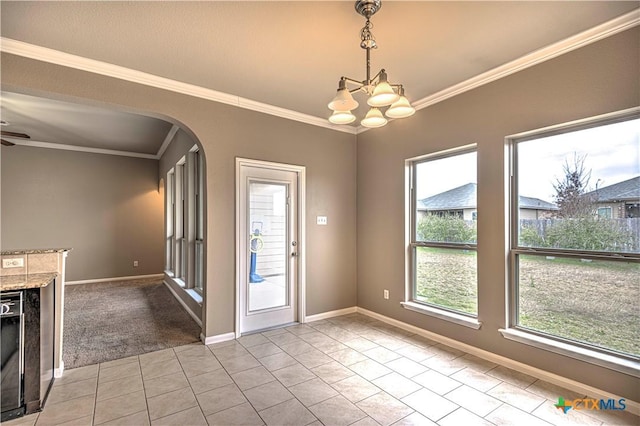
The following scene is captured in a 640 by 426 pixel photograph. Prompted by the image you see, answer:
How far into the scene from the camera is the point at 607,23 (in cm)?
223

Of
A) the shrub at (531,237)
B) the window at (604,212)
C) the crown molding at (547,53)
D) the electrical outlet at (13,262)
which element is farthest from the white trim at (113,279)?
→ the window at (604,212)

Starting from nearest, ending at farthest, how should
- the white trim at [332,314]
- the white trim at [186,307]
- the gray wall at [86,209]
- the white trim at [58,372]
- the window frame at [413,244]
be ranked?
the white trim at [58,372]
the window frame at [413,244]
the white trim at [186,307]
the white trim at [332,314]
the gray wall at [86,209]

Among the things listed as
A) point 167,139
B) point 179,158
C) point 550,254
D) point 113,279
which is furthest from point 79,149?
point 550,254

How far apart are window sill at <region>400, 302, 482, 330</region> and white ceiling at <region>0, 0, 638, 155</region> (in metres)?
2.45

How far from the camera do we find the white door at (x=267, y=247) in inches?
146

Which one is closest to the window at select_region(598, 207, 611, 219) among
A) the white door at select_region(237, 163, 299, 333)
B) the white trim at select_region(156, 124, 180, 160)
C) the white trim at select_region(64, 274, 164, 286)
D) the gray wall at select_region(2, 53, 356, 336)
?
the gray wall at select_region(2, 53, 356, 336)

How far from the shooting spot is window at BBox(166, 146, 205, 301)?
4812 mm

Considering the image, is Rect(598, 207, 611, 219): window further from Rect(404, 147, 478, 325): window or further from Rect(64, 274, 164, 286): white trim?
Rect(64, 274, 164, 286): white trim

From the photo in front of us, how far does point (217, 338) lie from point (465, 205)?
309 cm

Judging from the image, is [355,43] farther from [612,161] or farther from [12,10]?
[12,10]

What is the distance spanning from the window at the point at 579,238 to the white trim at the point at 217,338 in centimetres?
292

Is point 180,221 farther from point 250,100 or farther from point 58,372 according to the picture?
point 58,372

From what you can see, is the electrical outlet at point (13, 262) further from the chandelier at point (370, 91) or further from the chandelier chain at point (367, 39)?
the chandelier chain at point (367, 39)

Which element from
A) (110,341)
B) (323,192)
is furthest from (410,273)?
(110,341)
